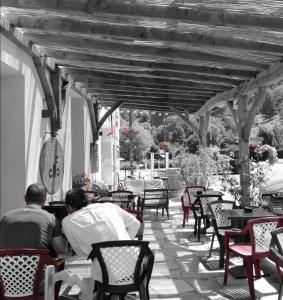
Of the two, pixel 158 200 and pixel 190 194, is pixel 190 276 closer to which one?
pixel 190 194

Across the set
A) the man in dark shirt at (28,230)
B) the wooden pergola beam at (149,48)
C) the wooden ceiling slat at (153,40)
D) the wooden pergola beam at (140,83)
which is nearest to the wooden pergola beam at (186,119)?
the wooden ceiling slat at (153,40)

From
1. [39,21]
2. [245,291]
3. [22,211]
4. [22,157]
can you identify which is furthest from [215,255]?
[39,21]

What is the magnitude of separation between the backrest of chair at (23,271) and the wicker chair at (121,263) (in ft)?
1.25

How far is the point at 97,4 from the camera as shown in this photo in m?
4.23

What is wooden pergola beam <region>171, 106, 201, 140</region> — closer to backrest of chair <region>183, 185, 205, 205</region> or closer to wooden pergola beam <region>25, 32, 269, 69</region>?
backrest of chair <region>183, 185, 205, 205</region>

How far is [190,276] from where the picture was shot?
16.5 feet

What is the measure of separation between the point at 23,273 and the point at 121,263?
Result: 0.70m

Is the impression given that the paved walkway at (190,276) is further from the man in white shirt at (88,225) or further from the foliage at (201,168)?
the foliage at (201,168)

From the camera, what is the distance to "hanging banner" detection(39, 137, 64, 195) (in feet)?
23.4

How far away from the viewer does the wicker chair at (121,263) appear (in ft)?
10.3

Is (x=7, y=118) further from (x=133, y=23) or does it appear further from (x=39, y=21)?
(x=133, y=23)

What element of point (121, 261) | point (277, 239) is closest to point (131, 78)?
point (277, 239)

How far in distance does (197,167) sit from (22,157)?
274 inches

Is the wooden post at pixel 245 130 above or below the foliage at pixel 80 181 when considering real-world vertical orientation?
above
